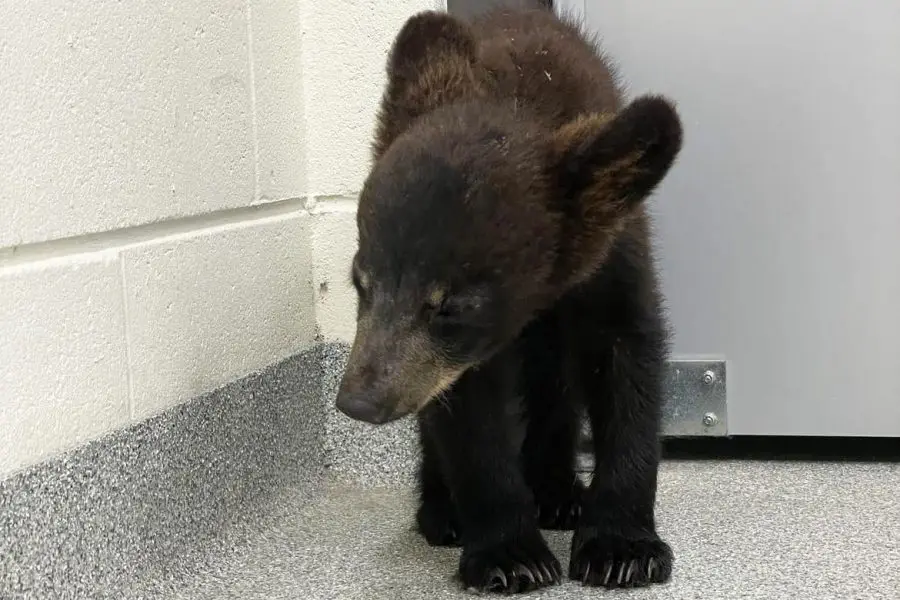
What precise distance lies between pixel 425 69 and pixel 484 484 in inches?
30.1

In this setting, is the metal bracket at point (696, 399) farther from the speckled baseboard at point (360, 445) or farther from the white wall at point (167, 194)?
the white wall at point (167, 194)

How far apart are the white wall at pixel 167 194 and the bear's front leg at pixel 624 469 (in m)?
0.81

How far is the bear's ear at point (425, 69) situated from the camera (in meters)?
1.81

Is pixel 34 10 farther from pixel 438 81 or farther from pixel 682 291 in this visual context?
pixel 682 291

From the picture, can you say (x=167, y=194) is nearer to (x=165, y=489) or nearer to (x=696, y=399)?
(x=165, y=489)

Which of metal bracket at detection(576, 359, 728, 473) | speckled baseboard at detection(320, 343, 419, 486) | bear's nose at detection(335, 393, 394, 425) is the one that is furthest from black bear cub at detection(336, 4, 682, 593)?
metal bracket at detection(576, 359, 728, 473)

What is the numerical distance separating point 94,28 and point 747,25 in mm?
1521

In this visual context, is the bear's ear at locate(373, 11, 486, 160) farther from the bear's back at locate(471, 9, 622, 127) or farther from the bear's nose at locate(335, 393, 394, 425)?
the bear's nose at locate(335, 393, 394, 425)

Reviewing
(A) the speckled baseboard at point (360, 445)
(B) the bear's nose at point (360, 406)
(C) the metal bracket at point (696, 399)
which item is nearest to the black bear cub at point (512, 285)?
(B) the bear's nose at point (360, 406)

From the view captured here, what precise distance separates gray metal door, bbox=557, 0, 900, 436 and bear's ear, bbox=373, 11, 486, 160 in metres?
0.77

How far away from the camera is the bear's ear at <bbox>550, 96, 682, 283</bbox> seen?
1.53 m

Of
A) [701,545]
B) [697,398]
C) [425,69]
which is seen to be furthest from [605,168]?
[697,398]

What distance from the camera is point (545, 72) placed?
6.00 feet

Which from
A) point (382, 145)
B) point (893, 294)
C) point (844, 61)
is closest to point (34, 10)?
point (382, 145)
